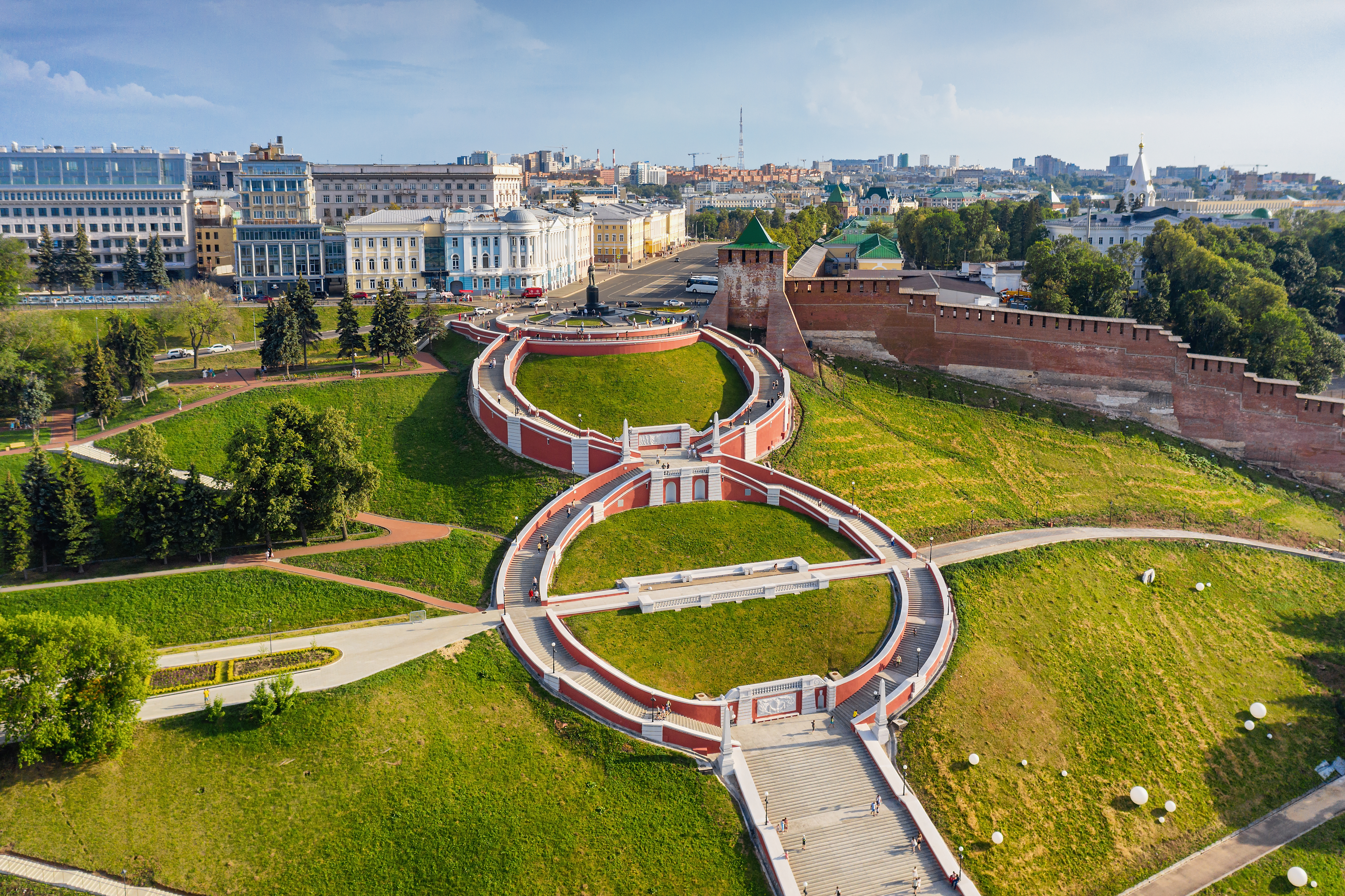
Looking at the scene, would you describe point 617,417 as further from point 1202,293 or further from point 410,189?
point 410,189

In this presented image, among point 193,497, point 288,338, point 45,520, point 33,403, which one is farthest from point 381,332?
point 45,520

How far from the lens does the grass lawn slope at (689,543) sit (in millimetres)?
36781

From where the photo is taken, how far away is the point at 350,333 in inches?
2036

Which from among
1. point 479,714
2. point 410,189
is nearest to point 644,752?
point 479,714

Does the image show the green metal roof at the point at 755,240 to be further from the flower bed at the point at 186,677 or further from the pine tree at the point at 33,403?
the flower bed at the point at 186,677

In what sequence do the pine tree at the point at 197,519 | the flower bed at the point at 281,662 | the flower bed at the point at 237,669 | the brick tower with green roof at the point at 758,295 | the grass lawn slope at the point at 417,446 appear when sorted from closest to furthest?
the flower bed at the point at 237,669 → the flower bed at the point at 281,662 → the pine tree at the point at 197,519 → the grass lawn slope at the point at 417,446 → the brick tower with green roof at the point at 758,295

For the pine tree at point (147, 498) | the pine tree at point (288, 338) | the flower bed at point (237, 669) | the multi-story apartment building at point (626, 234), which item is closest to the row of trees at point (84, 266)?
the pine tree at point (288, 338)

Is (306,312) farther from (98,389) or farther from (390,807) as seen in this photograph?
(390,807)

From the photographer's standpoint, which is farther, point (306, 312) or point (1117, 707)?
point (306, 312)

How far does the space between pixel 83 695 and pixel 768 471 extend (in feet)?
89.7

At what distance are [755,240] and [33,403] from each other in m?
38.3

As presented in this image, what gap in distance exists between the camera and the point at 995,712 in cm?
3219

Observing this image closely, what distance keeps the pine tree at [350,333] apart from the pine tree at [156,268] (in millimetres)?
29951

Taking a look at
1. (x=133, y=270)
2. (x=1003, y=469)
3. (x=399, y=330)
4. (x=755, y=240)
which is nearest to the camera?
(x=1003, y=469)
